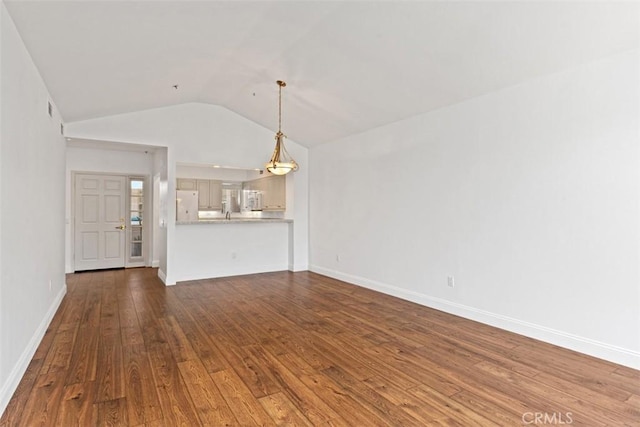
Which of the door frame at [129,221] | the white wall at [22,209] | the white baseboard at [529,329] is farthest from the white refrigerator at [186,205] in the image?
the white baseboard at [529,329]

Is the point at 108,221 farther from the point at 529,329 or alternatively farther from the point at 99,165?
the point at 529,329

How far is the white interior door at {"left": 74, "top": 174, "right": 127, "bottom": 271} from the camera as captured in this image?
6957mm

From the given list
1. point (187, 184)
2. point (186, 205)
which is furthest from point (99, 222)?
point (187, 184)

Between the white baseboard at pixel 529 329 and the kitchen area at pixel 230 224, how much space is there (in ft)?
8.48

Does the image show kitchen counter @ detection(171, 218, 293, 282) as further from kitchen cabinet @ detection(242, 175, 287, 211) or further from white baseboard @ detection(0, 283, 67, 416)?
white baseboard @ detection(0, 283, 67, 416)

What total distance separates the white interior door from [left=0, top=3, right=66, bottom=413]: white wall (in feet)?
11.3

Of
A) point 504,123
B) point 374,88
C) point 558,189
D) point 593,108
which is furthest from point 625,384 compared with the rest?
point 374,88

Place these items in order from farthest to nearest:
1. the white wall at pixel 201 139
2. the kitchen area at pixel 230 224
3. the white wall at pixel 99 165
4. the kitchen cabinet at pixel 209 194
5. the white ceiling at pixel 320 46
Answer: the kitchen cabinet at pixel 209 194 → the white wall at pixel 99 165 → the kitchen area at pixel 230 224 → the white wall at pixel 201 139 → the white ceiling at pixel 320 46

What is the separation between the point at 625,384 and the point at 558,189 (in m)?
1.62

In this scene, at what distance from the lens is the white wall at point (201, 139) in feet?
17.6

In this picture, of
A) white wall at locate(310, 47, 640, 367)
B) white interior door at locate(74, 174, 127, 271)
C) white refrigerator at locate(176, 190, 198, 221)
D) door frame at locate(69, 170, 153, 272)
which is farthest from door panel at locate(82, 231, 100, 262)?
white wall at locate(310, 47, 640, 367)

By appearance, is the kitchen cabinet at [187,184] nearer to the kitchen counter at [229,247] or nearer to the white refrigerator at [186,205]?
the white refrigerator at [186,205]

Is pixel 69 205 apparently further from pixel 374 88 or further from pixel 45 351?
pixel 374 88

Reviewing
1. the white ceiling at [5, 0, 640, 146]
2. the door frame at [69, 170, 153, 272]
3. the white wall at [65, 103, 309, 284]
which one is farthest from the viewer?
the door frame at [69, 170, 153, 272]
